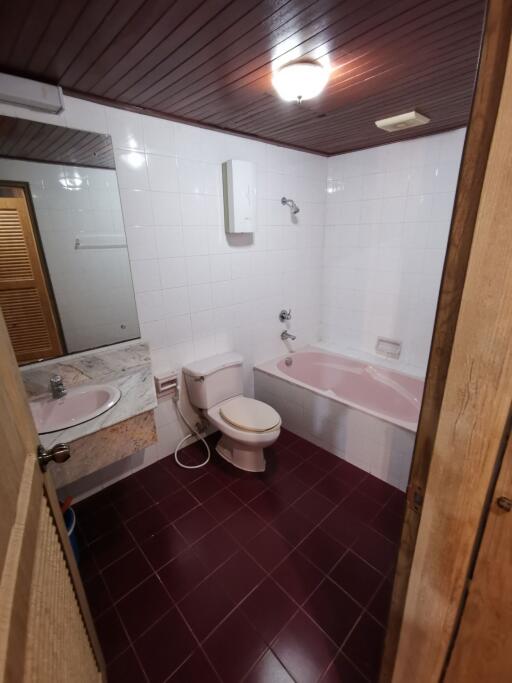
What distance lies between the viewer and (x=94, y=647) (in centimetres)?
103

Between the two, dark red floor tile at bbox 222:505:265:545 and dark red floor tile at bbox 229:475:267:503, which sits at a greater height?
dark red floor tile at bbox 229:475:267:503

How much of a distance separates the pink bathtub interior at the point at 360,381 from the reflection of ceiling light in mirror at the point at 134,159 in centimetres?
180

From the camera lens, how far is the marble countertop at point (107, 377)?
140 centimetres

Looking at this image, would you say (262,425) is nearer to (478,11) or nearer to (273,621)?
(273,621)

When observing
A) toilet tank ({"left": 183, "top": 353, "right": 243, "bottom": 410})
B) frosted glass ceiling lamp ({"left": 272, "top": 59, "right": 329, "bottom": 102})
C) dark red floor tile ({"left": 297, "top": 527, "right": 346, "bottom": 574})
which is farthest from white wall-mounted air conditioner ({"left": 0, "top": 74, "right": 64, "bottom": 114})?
dark red floor tile ({"left": 297, "top": 527, "right": 346, "bottom": 574})

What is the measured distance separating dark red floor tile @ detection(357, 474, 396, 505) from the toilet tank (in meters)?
1.06

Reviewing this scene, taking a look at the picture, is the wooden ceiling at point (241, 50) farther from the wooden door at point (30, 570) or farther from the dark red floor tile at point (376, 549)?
the dark red floor tile at point (376, 549)

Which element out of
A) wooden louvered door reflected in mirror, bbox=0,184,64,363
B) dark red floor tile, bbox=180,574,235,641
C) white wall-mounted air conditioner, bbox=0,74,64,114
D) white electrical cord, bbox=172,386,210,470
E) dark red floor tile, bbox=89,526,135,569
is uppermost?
white wall-mounted air conditioner, bbox=0,74,64,114

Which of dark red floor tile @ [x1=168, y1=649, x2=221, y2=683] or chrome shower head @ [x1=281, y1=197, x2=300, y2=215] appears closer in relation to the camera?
dark red floor tile @ [x1=168, y1=649, x2=221, y2=683]

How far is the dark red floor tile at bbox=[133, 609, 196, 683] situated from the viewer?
1195 mm

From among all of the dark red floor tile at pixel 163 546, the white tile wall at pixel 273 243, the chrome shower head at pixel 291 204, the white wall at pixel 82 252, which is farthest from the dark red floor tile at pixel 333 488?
the chrome shower head at pixel 291 204

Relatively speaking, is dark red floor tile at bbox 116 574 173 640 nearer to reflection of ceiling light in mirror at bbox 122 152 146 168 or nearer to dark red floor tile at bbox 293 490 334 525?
dark red floor tile at bbox 293 490 334 525

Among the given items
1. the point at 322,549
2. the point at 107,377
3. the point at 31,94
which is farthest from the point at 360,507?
the point at 31,94

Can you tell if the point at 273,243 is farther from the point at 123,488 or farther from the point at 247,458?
the point at 123,488
